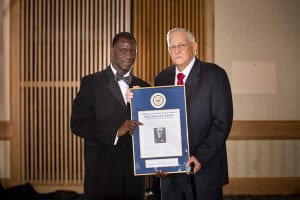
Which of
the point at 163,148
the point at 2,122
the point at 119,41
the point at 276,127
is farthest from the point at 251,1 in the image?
the point at 2,122

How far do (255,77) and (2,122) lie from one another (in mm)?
3299

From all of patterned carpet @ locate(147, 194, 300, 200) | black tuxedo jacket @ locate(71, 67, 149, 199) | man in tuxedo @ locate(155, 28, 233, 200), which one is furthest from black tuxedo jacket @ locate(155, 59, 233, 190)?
patterned carpet @ locate(147, 194, 300, 200)

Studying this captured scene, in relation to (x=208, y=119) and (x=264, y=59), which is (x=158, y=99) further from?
(x=264, y=59)

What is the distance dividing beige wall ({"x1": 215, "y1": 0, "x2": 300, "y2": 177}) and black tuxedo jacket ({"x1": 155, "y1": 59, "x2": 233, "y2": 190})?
8.56 feet

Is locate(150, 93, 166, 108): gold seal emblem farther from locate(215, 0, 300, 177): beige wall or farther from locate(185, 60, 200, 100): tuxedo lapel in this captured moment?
locate(215, 0, 300, 177): beige wall

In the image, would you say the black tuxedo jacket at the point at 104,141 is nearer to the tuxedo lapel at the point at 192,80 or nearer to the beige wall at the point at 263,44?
the tuxedo lapel at the point at 192,80

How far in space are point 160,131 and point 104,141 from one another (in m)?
0.37

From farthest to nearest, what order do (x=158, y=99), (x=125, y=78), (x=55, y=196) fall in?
(x=55, y=196)
(x=125, y=78)
(x=158, y=99)

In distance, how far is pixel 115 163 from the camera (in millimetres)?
2416

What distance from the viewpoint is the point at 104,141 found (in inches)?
92.9

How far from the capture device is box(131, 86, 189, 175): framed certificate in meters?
2.21

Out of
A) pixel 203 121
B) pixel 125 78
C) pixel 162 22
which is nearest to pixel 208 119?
pixel 203 121

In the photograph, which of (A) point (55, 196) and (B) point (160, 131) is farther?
(A) point (55, 196)

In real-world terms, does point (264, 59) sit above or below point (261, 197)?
above
